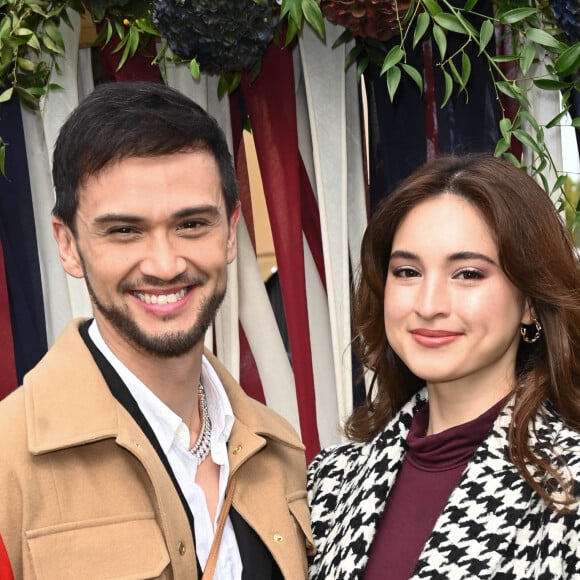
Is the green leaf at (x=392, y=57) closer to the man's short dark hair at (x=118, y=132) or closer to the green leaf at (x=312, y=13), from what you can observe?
the green leaf at (x=312, y=13)

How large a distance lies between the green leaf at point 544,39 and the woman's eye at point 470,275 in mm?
436

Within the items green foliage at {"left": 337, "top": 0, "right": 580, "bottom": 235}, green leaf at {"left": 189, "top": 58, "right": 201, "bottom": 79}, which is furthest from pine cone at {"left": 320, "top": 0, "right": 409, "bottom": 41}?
green leaf at {"left": 189, "top": 58, "right": 201, "bottom": 79}

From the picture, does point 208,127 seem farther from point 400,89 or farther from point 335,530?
point 335,530

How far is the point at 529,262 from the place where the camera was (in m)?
2.19

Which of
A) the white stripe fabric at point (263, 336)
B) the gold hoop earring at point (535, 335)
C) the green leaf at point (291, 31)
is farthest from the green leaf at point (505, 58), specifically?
the white stripe fabric at point (263, 336)

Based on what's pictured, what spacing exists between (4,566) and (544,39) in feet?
4.23

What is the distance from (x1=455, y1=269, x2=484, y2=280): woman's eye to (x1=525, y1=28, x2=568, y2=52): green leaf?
1.43ft

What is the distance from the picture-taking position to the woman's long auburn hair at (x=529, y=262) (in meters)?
2.19

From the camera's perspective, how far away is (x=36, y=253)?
2500mm

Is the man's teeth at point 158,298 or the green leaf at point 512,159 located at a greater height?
the green leaf at point 512,159

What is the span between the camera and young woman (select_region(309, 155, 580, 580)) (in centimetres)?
212

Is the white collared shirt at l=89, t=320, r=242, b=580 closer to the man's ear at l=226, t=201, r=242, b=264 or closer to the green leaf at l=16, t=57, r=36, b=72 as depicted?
the man's ear at l=226, t=201, r=242, b=264

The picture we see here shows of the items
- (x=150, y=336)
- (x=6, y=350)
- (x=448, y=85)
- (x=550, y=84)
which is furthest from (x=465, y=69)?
(x=6, y=350)

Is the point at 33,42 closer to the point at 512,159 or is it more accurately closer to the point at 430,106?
the point at 430,106
